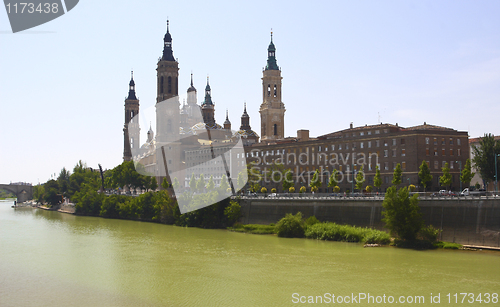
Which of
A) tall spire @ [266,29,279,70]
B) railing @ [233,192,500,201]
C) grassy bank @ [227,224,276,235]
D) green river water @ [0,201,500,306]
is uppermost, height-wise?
tall spire @ [266,29,279,70]

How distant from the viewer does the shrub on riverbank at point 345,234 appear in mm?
45334

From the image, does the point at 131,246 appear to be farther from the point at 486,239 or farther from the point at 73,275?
the point at 486,239

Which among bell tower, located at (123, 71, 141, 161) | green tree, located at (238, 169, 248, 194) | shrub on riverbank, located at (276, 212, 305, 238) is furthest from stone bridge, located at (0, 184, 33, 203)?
shrub on riverbank, located at (276, 212, 305, 238)

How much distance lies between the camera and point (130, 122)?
566 ft

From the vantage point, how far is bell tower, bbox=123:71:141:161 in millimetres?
171250

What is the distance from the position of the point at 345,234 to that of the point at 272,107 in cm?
7434

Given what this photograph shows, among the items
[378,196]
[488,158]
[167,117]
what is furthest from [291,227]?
[167,117]

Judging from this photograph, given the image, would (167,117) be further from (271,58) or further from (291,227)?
(291,227)

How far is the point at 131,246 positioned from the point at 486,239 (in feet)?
109

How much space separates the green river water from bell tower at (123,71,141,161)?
4770 inches

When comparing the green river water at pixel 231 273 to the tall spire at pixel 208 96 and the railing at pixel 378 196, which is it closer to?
the railing at pixel 378 196

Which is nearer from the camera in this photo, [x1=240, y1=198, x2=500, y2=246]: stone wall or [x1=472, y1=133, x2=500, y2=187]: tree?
[x1=240, y1=198, x2=500, y2=246]: stone wall

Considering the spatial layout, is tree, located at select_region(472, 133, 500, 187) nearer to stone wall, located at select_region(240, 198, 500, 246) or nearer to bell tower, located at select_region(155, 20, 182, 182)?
stone wall, located at select_region(240, 198, 500, 246)

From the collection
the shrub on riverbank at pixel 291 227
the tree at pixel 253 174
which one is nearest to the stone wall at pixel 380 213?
the shrub on riverbank at pixel 291 227
